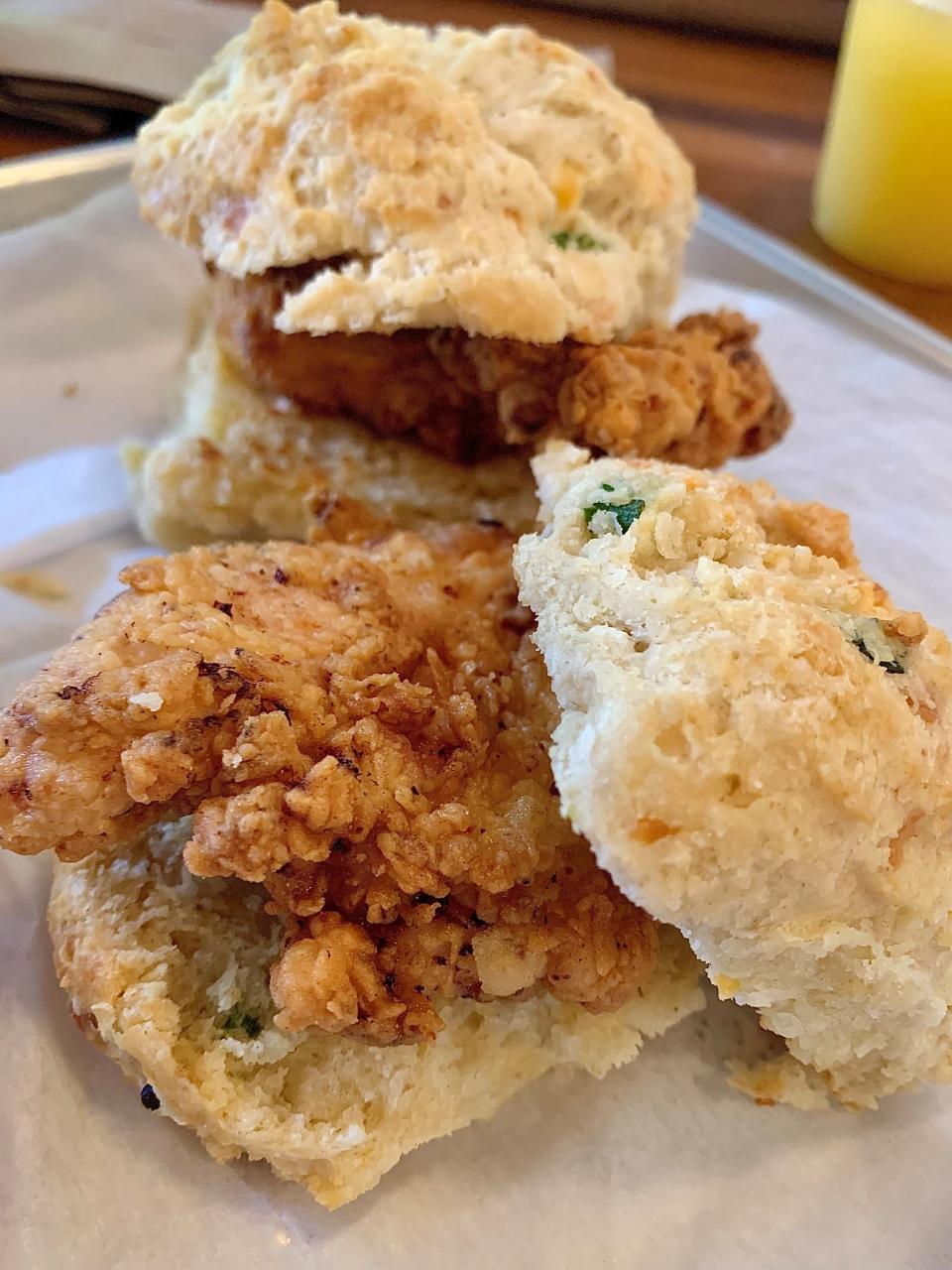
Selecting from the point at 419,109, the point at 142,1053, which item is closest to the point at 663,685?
the point at 142,1053

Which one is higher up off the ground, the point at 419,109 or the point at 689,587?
the point at 419,109

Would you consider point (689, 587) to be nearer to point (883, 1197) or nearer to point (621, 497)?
point (621, 497)

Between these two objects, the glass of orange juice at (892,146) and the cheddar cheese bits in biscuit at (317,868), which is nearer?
the cheddar cheese bits in biscuit at (317,868)

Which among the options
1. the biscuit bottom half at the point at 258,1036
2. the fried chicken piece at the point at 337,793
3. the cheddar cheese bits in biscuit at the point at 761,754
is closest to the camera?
the cheddar cheese bits in biscuit at the point at 761,754

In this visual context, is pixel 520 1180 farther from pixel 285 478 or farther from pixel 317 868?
pixel 285 478

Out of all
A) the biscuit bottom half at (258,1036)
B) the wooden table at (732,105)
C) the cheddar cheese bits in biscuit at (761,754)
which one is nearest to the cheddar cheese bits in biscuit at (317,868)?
the biscuit bottom half at (258,1036)

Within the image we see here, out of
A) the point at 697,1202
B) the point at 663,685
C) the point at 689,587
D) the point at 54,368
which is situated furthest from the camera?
the point at 54,368

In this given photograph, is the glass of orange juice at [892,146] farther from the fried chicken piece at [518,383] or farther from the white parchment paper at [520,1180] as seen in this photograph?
the white parchment paper at [520,1180]
